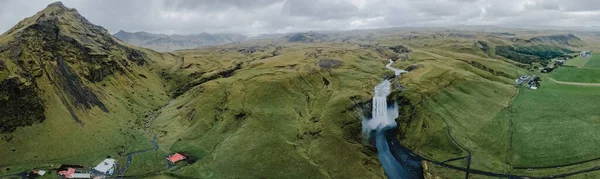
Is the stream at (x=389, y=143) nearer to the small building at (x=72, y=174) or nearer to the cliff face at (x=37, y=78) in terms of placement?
the small building at (x=72, y=174)

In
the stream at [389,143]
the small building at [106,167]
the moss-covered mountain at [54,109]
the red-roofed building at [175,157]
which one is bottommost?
the stream at [389,143]

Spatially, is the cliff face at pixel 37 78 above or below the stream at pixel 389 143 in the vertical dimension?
above

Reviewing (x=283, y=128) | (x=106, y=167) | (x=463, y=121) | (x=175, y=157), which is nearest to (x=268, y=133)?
(x=283, y=128)

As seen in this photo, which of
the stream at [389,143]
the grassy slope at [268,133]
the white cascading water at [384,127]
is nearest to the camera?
the grassy slope at [268,133]

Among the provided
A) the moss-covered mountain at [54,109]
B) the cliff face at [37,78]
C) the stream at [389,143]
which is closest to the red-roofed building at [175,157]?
the moss-covered mountain at [54,109]

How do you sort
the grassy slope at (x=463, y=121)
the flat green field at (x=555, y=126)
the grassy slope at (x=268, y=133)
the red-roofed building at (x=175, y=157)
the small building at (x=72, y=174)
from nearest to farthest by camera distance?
1. the small building at (x=72, y=174)
2. the flat green field at (x=555, y=126)
3. the grassy slope at (x=268, y=133)
4. the red-roofed building at (x=175, y=157)
5. the grassy slope at (x=463, y=121)

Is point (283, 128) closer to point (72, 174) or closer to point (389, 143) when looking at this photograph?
point (389, 143)
